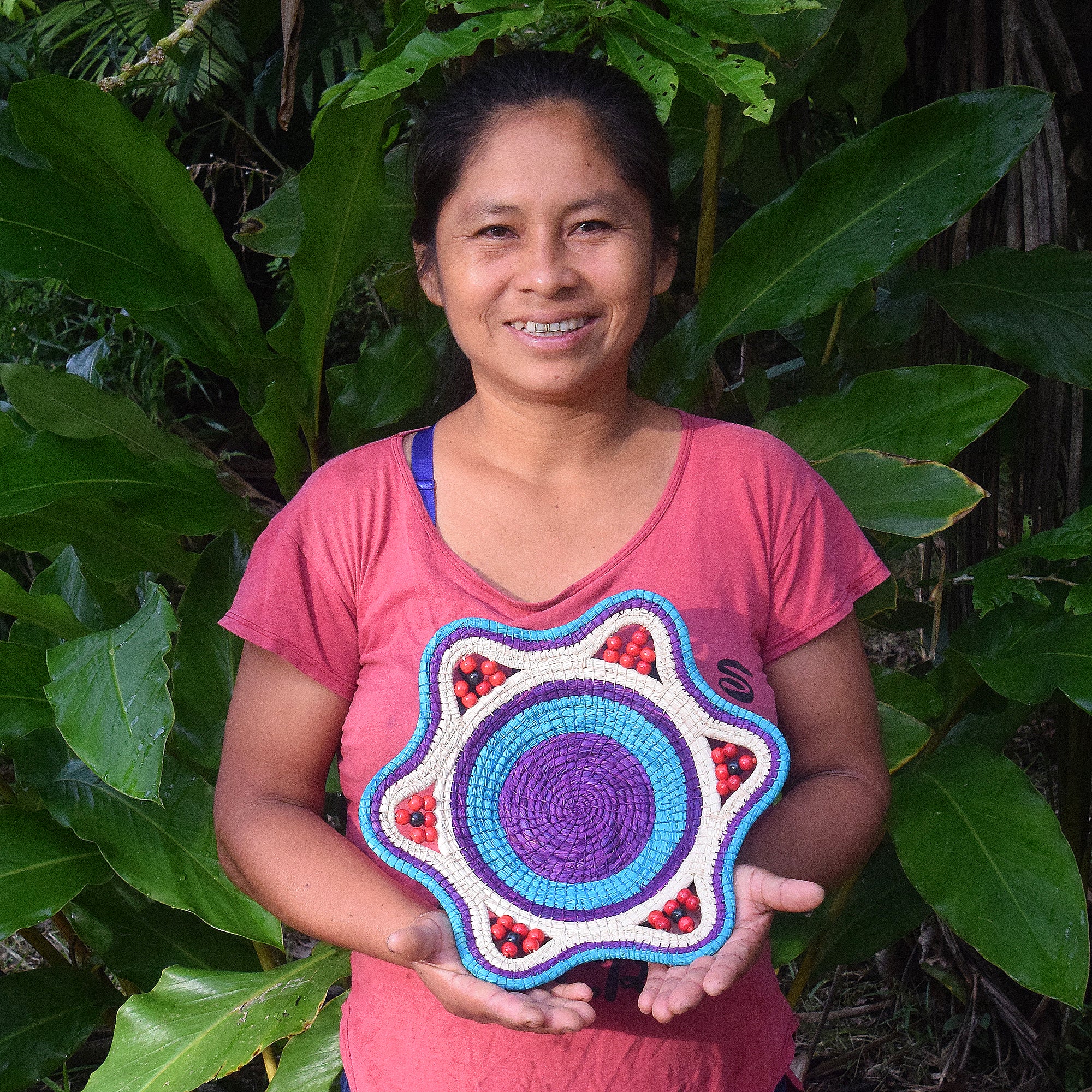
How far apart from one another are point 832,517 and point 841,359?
0.72 meters

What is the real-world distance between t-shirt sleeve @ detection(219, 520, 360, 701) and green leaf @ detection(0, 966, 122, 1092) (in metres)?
0.89

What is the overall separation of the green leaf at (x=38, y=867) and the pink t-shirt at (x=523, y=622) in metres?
0.48

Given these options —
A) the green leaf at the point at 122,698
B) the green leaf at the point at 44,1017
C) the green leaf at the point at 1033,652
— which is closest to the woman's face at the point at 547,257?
the green leaf at the point at 122,698

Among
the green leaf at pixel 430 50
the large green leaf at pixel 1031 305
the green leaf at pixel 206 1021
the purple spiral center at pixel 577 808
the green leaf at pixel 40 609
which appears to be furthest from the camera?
the large green leaf at pixel 1031 305

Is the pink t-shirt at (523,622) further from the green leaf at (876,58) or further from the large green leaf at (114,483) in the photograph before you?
the green leaf at (876,58)

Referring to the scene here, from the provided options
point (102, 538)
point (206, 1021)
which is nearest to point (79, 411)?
point (102, 538)

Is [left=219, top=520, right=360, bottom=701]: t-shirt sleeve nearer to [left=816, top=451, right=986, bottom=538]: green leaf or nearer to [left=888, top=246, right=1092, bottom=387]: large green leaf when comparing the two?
[left=816, top=451, right=986, bottom=538]: green leaf

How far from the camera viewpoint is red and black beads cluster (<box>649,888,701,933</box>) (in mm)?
820

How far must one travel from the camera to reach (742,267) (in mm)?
1393

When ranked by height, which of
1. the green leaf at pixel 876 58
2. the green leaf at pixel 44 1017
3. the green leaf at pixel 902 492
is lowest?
the green leaf at pixel 44 1017

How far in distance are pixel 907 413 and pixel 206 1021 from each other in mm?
1034

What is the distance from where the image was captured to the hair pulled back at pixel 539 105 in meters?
0.95

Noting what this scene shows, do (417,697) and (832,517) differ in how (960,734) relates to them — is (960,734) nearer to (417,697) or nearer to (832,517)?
(832,517)

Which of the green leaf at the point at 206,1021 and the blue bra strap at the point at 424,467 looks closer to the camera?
the blue bra strap at the point at 424,467
